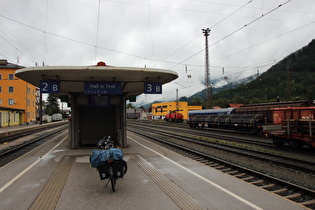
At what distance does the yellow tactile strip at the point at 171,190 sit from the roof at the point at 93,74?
4014 millimetres

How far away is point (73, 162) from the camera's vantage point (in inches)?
370

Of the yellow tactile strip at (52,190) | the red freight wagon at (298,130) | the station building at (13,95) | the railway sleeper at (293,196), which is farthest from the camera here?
the station building at (13,95)

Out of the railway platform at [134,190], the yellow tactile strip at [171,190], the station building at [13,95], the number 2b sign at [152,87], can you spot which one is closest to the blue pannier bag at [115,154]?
the railway platform at [134,190]

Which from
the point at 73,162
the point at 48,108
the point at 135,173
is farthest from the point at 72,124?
the point at 48,108

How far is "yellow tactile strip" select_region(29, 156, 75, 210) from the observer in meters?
4.88

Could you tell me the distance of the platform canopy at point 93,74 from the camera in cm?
959

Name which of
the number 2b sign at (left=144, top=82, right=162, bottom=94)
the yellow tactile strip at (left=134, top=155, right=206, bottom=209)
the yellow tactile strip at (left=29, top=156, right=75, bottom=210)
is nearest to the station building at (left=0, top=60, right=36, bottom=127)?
the number 2b sign at (left=144, top=82, right=162, bottom=94)

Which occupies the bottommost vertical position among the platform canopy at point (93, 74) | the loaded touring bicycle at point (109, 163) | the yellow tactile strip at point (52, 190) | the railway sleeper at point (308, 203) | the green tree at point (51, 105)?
the railway sleeper at point (308, 203)

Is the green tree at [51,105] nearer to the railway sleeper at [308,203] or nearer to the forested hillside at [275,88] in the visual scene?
the forested hillside at [275,88]

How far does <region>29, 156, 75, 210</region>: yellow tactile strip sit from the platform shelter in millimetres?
3880

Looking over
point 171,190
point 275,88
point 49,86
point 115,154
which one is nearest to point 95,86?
point 49,86

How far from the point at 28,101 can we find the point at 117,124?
48524 millimetres

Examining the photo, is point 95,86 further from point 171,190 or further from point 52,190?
point 171,190

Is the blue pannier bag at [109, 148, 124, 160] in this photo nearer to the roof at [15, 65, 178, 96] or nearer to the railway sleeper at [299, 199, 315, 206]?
the railway sleeper at [299, 199, 315, 206]
